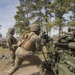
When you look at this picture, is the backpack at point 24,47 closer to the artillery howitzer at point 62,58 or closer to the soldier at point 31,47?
the soldier at point 31,47

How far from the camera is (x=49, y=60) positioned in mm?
7266

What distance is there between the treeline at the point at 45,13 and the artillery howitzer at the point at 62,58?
557 inches

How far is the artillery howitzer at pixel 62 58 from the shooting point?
17.7 feet

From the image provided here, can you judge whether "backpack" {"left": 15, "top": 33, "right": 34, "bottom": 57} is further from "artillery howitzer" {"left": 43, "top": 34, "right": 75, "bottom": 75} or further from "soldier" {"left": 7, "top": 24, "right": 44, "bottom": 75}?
"artillery howitzer" {"left": 43, "top": 34, "right": 75, "bottom": 75}

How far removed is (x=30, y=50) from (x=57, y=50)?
3.50 feet

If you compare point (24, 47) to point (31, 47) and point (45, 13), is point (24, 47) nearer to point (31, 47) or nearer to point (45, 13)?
point (31, 47)

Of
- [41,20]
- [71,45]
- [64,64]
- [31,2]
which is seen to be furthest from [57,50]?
[31,2]

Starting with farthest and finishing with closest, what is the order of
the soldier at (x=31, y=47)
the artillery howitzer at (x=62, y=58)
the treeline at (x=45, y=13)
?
the treeline at (x=45, y=13) < the soldier at (x=31, y=47) < the artillery howitzer at (x=62, y=58)

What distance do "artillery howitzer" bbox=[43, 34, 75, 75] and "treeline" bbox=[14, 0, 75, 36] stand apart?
14140mm

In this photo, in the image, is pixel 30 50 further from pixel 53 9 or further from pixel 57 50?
pixel 53 9

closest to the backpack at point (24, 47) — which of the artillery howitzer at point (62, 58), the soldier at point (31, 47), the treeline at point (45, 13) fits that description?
the soldier at point (31, 47)

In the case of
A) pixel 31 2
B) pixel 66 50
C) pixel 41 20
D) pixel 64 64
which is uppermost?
pixel 31 2

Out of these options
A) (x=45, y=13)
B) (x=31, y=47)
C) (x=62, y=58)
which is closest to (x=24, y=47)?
(x=31, y=47)

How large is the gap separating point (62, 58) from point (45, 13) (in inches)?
850
